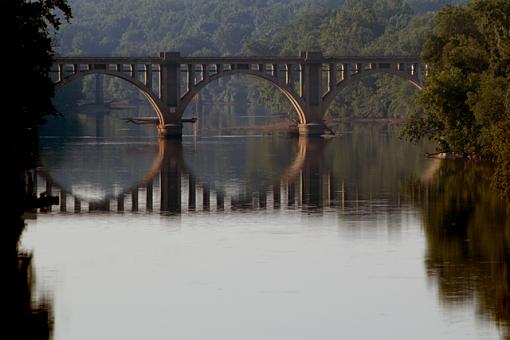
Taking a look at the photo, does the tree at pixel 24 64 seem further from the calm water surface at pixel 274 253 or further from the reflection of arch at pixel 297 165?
the reflection of arch at pixel 297 165

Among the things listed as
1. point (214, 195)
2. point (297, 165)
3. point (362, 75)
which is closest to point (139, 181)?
point (214, 195)

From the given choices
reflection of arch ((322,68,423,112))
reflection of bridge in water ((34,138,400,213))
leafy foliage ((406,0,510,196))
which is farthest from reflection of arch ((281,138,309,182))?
reflection of arch ((322,68,423,112))

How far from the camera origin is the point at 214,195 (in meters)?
86.2

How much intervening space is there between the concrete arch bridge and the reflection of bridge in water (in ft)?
144

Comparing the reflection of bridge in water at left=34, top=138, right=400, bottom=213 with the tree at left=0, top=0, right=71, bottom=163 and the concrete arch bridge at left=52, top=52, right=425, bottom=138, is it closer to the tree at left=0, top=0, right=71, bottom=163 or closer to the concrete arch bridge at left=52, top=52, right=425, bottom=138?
the tree at left=0, top=0, right=71, bottom=163

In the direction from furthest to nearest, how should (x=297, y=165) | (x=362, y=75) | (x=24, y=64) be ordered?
(x=362, y=75)
(x=297, y=165)
(x=24, y=64)

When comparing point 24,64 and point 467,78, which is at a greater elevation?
point 467,78

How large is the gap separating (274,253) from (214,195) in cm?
2588

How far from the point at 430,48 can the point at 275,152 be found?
17540 mm

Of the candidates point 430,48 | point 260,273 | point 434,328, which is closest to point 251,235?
point 260,273

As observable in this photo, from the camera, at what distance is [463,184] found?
282 ft

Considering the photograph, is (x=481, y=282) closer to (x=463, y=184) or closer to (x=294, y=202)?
(x=294, y=202)

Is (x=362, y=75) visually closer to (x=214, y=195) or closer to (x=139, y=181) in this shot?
(x=139, y=181)

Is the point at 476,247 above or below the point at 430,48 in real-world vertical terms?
below
